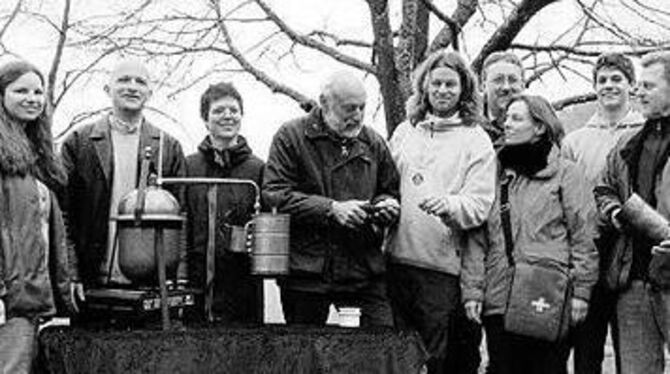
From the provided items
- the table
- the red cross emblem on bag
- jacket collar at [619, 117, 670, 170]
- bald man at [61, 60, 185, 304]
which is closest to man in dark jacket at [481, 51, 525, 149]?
jacket collar at [619, 117, 670, 170]

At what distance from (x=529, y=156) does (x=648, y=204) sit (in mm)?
536

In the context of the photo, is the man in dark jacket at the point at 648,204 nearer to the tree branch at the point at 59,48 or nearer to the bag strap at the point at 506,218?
the bag strap at the point at 506,218

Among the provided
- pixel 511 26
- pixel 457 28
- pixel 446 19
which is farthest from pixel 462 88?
pixel 511 26

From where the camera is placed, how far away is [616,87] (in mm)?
5043

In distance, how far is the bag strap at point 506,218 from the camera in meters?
4.71

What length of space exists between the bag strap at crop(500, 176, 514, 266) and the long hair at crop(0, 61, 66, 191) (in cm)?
185

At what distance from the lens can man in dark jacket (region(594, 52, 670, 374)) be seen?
457cm

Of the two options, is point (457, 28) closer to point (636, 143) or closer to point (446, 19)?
point (446, 19)

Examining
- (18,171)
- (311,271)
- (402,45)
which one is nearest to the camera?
(18,171)

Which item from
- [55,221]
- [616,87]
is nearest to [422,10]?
[616,87]

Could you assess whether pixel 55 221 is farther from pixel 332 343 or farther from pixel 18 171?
pixel 332 343

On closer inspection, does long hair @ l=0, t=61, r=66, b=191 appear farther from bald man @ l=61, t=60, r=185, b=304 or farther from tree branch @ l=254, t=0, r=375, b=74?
tree branch @ l=254, t=0, r=375, b=74

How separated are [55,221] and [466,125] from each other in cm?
180

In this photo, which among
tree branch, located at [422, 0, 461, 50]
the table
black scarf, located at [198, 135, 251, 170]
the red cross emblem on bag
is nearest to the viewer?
the table
